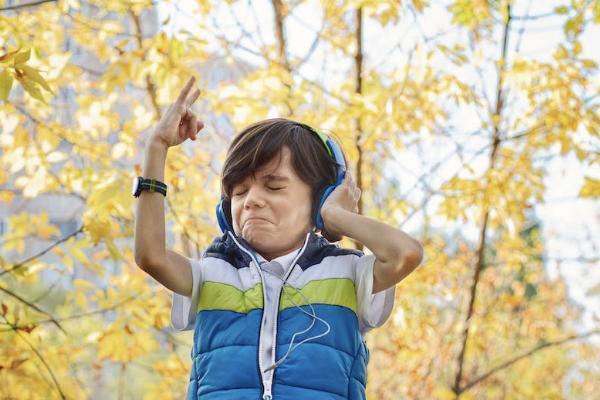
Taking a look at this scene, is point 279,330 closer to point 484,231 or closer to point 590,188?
point 590,188

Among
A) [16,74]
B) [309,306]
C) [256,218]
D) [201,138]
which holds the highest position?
[201,138]

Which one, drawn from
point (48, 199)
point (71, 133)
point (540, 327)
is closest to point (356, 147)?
point (71, 133)

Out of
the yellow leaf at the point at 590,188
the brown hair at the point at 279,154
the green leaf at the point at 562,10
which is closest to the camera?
the brown hair at the point at 279,154

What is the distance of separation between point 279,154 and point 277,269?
0.24m

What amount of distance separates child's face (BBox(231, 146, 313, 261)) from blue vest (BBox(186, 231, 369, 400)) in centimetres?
3

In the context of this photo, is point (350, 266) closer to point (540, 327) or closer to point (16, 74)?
point (16, 74)

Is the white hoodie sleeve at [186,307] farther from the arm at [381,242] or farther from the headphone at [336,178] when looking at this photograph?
the arm at [381,242]

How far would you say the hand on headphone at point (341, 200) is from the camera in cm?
162

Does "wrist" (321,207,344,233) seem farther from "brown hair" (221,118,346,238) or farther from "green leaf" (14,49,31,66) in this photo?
"green leaf" (14,49,31,66)

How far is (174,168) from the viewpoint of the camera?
11.6 feet

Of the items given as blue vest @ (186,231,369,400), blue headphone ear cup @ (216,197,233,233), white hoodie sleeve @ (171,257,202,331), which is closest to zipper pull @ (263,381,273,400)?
blue vest @ (186,231,369,400)

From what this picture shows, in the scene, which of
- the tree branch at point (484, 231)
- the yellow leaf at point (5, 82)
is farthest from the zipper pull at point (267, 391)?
the tree branch at point (484, 231)

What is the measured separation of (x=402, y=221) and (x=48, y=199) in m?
9.70

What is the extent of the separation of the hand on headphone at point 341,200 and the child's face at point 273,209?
0.07m
